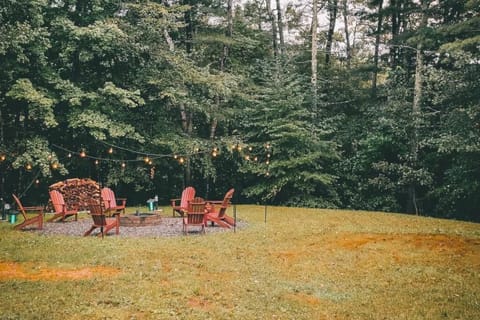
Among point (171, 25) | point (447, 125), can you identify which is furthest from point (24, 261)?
point (447, 125)

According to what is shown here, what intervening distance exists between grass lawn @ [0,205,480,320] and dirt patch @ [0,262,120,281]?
0.05ft

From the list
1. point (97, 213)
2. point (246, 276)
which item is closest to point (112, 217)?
point (97, 213)

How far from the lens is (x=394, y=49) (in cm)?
2106

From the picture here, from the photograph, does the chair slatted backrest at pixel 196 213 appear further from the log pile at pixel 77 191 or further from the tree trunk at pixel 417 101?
the tree trunk at pixel 417 101

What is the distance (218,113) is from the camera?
18.1m

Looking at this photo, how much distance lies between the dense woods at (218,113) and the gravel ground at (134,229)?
2860 mm

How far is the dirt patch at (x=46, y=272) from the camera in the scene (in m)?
6.39

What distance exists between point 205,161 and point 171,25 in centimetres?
554

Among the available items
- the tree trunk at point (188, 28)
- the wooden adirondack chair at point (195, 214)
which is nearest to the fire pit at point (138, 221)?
the wooden adirondack chair at point (195, 214)

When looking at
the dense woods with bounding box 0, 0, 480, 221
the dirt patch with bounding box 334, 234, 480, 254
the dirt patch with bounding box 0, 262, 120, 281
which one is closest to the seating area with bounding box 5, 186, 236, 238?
the dense woods with bounding box 0, 0, 480, 221

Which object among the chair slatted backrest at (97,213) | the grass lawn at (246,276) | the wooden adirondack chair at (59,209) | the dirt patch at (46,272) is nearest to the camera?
the grass lawn at (246,276)

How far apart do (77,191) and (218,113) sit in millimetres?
6501

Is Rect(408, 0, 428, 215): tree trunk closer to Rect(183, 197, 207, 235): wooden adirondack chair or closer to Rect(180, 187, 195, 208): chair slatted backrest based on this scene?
Rect(180, 187, 195, 208): chair slatted backrest

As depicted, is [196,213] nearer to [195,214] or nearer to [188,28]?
[195,214]
